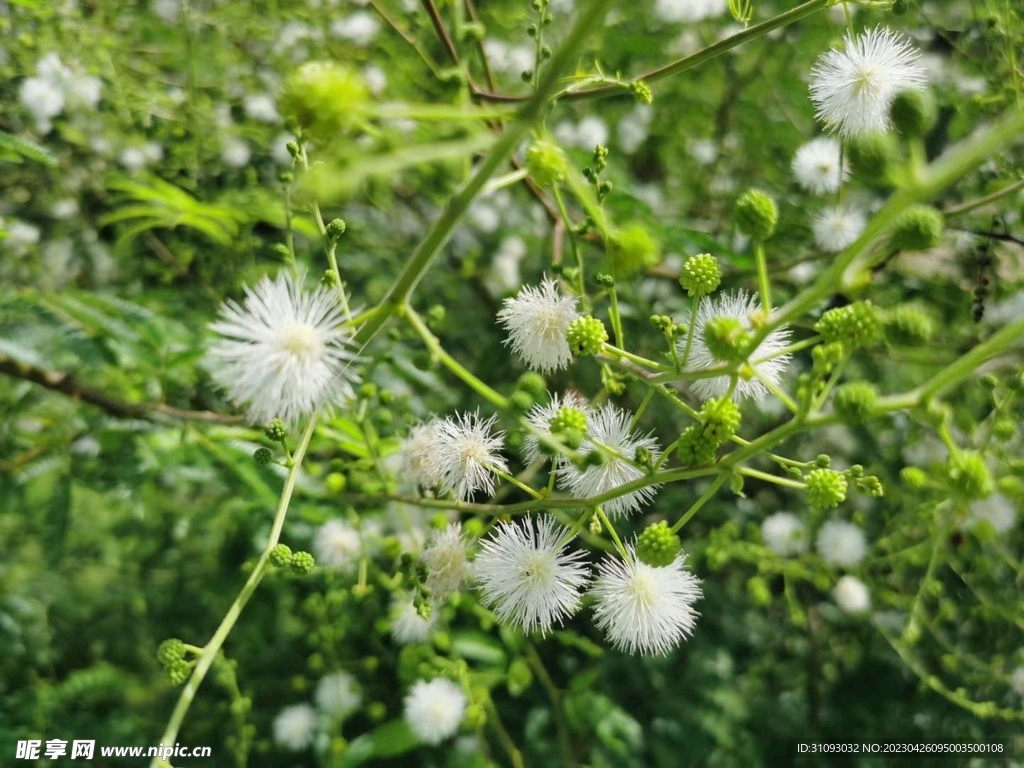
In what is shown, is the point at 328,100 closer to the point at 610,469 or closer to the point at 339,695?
the point at 610,469

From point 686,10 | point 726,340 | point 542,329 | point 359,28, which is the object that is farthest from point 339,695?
point 686,10

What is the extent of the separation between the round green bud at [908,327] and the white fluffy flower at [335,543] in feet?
5.30

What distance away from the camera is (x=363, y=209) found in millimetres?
3359

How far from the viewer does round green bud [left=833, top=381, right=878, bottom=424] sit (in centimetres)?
91

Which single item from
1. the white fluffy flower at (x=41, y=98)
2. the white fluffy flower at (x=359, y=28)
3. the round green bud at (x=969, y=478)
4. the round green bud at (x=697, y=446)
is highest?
the white fluffy flower at (x=359, y=28)

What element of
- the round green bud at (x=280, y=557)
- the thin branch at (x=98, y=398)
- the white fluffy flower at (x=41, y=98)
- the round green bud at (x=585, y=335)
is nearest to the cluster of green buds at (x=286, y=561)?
the round green bud at (x=280, y=557)

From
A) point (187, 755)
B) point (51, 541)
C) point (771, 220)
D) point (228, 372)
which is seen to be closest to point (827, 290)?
point (771, 220)

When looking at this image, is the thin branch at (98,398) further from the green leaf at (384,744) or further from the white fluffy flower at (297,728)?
the white fluffy flower at (297,728)

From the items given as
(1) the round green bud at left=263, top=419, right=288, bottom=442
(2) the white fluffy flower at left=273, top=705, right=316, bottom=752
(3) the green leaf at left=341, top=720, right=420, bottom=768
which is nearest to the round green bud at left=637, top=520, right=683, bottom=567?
(1) the round green bud at left=263, top=419, right=288, bottom=442

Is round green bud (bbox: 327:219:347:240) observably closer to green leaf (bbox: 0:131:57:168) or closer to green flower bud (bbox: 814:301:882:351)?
green flower bud (bbox: 814:301:882:351)

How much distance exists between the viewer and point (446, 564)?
4.57ft

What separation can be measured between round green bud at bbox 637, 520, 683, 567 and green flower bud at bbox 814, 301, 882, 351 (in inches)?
13.4

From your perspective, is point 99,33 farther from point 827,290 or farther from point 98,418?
point 827,290

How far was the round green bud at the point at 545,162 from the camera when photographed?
3.19 feet
